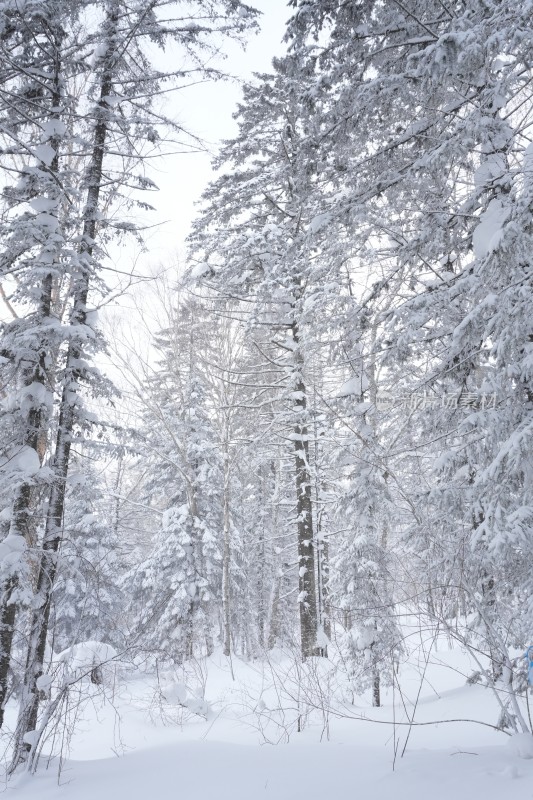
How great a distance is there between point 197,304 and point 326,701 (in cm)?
1009

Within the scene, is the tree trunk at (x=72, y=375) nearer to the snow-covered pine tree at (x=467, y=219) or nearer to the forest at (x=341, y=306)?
the forest at (x=341, y=306)

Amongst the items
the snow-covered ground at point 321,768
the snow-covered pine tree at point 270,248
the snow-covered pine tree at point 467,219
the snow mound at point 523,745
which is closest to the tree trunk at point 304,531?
the snow-covered pine tree at point 270,248

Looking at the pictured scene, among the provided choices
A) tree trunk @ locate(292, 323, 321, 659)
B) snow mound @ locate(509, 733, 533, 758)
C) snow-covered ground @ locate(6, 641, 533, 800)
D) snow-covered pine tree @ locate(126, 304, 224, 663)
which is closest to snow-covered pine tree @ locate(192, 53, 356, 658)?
tree trunk @ locate(292, 323, 321, 659)

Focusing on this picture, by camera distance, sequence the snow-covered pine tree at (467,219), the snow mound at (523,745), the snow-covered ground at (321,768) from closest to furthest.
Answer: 1. the snow-covered ground at (321,768)
2. the snow mound at (523,745)
3. the snow-covered pine tree at (467,219)

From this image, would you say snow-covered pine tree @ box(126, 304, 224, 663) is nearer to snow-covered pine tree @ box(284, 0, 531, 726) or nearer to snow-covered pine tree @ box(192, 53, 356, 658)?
snow-covered pine tree @ box(192, 53, 356, 658)

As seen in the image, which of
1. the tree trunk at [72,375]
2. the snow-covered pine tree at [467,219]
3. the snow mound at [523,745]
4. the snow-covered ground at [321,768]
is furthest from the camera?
the tree trunk at [72,375]

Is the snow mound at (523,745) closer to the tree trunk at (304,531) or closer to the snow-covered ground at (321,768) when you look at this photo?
the snow-covered ground at (321,768)

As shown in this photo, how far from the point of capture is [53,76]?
6191 millimetres

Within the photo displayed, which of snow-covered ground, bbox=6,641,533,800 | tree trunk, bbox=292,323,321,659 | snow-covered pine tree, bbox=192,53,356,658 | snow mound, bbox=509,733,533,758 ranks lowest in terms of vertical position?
snow-covered ground, bbox=6,641,533,800

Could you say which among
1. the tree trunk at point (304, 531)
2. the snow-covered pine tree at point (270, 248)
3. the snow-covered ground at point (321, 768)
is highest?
the snow-covered pine tree at point (270, 248)

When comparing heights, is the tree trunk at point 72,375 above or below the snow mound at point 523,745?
above

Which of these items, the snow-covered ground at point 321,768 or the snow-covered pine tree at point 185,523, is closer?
the snow-covered ground at point 321,768

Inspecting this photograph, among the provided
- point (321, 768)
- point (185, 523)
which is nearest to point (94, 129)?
point (321, 768)

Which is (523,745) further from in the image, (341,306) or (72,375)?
(341,306)
